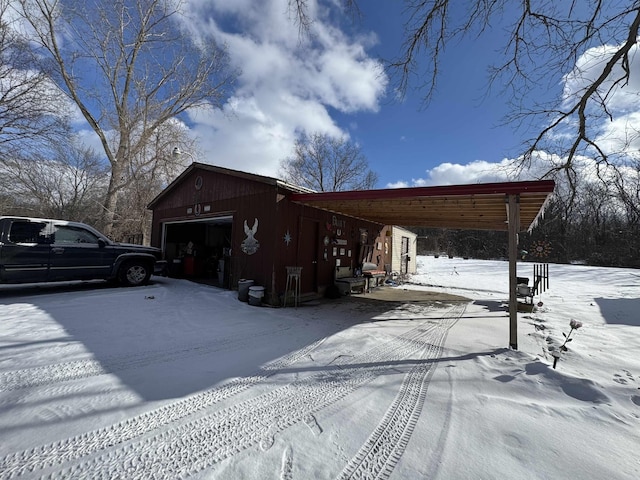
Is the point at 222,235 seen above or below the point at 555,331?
above

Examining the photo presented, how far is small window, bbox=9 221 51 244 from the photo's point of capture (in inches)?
230

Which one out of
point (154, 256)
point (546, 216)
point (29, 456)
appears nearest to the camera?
point (29, 456)

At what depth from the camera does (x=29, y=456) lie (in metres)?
1.75

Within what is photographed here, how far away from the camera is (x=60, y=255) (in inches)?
248

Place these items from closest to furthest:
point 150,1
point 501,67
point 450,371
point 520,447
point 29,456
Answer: point 29,456, point 520,447, point 450,371, point 501,67, point 150,1

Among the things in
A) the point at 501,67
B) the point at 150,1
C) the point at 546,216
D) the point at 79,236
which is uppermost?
the point at 150,1

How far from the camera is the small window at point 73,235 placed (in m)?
6.41

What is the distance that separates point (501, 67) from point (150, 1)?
17.1m

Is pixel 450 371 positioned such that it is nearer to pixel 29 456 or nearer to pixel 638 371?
pixel 638 371

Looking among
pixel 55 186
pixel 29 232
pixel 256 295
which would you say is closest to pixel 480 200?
pixel 256 295

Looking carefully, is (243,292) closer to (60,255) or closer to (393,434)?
(60,255)

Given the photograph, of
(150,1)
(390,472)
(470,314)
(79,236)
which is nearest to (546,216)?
(470,314)

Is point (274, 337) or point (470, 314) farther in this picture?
point (470, 314)

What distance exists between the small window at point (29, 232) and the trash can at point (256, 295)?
4.50 meters
